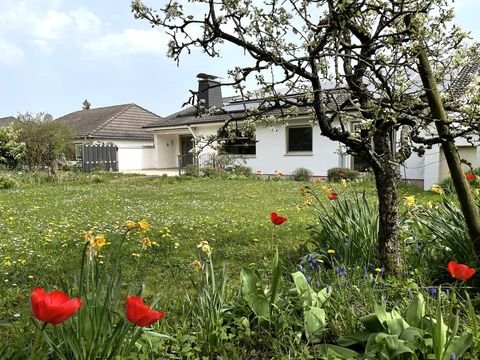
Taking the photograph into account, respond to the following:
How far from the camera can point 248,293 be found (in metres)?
2.36

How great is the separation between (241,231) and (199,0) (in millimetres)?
3952

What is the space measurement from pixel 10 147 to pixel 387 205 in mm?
20615

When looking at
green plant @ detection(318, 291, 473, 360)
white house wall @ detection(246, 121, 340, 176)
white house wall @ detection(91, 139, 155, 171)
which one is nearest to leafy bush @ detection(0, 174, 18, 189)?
white house wall @ detection(246, 121, 340, 176)

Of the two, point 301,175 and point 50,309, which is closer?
point 50,309

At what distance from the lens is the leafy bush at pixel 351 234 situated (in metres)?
3.49

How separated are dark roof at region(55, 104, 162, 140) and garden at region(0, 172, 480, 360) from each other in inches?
893

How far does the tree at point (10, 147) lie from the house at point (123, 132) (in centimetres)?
371

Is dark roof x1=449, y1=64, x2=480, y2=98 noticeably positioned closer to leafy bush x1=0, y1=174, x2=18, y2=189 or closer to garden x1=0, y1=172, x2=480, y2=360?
garden x1=0, y1=172, x2=480, y2=360

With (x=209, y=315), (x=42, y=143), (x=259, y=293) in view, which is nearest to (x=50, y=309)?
(x=209, y=315)

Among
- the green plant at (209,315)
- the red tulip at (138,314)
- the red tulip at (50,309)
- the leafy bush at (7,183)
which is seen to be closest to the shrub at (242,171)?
the leafy bush at (7,183)

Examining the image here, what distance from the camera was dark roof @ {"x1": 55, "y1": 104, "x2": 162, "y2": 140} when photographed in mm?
27814

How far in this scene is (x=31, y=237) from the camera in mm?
5645

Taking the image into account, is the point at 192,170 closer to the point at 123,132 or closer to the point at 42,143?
the point at 42,143

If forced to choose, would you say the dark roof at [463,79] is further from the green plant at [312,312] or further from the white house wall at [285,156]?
the white house wall at [285,156]
